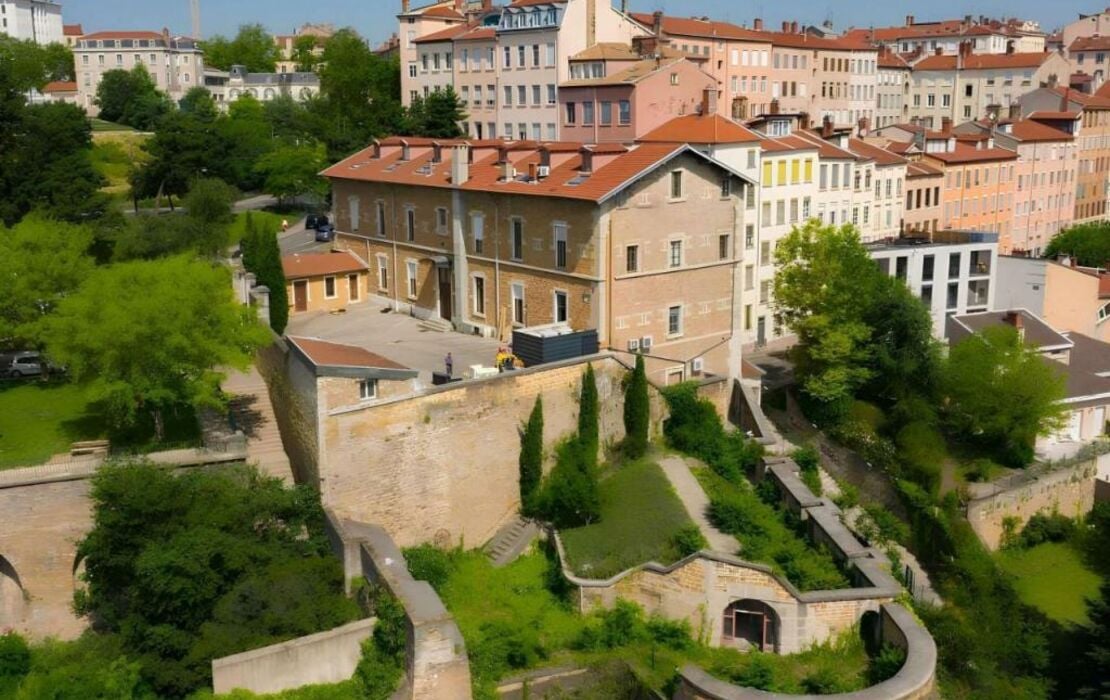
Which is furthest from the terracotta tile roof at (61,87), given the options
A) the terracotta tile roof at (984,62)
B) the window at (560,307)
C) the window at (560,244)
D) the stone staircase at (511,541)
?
the stone staircase at (511,541)

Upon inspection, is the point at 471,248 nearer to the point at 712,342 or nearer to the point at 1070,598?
the point at 712,342

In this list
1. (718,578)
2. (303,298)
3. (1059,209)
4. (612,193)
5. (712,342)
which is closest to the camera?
(718,578)

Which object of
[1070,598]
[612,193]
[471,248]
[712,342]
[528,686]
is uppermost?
[612,193]

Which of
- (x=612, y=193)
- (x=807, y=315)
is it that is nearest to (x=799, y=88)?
(x=807, y=315)

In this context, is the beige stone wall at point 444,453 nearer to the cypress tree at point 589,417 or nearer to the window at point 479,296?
the cypress tree at point 589,417

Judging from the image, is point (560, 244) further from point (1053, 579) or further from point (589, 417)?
point (1053, 579)

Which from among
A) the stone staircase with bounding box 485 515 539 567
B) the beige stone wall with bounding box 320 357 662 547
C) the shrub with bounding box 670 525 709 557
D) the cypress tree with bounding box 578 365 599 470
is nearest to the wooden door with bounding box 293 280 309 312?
the beige stone wall with bounding box 320 357 662 547
